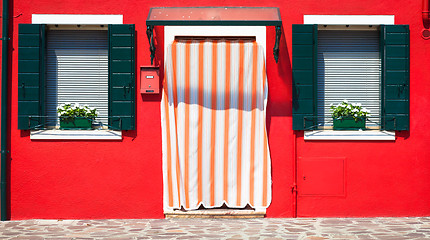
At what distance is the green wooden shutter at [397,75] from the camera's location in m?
7.45

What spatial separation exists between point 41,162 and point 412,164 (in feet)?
18.3

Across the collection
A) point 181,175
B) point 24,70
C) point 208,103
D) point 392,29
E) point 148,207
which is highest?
point 392,29

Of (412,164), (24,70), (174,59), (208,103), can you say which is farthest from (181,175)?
(412,164)

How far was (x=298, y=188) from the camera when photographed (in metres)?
7.50

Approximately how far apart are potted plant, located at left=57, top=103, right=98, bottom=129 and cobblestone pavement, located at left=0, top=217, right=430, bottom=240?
1424 mm

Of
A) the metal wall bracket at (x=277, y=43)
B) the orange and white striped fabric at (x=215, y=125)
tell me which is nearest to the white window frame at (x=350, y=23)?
the metal wall bracket at (x=277, y=43)

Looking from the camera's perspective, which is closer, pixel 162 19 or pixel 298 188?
pixel 162 19

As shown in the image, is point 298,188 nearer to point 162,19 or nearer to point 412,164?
point 412,164

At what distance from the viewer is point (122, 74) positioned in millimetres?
7422

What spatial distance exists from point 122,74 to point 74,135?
1.16 metres

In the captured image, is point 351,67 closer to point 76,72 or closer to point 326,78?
point 326,78

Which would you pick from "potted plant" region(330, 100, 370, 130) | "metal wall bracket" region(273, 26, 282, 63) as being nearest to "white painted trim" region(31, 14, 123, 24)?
"metal wall bracket" region(273, 26, 282, 63)

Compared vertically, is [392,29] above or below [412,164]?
above

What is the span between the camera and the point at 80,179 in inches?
294
